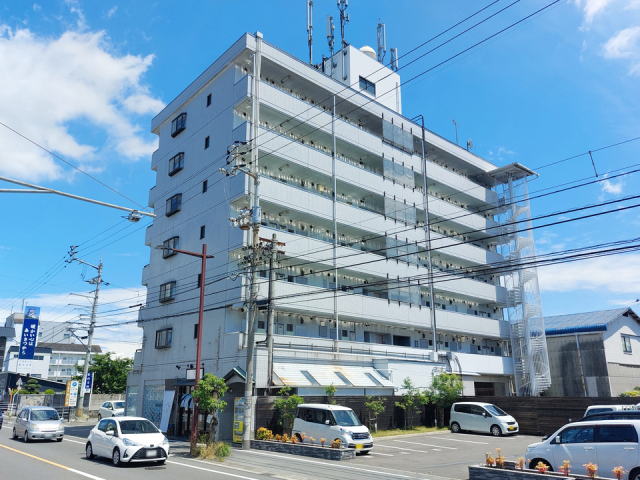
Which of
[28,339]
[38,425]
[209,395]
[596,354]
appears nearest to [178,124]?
[38,425]

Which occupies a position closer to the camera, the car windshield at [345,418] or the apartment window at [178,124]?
the car windshield at [345,418]

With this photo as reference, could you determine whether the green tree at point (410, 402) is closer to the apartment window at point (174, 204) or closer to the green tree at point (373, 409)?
the green tree at point (373, 409)

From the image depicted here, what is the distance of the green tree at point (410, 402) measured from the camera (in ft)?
99.3

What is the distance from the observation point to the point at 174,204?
3875 centimetres

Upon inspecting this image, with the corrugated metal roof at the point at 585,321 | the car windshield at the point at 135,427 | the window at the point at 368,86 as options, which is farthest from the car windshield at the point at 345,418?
the corrugated metal roof at the point at 585,321

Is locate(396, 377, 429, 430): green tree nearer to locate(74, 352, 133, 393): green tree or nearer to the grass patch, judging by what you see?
the grass patch

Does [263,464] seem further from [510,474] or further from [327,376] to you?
[327,376]

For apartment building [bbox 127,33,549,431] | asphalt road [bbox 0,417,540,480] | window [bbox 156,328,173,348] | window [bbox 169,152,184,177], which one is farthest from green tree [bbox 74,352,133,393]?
asphalt road [bbox 0,417,540,480]

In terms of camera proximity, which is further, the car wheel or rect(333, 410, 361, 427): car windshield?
rect(333, 410, 361, 427): car windshield

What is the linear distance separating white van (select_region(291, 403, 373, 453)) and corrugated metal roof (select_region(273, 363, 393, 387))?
3.54 meters

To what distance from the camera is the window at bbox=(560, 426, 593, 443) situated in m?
13.4

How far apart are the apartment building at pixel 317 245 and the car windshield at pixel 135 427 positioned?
7626 millimetres

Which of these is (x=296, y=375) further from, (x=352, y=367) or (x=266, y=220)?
(x=266, y=220)

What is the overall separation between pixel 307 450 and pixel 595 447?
10.4m
